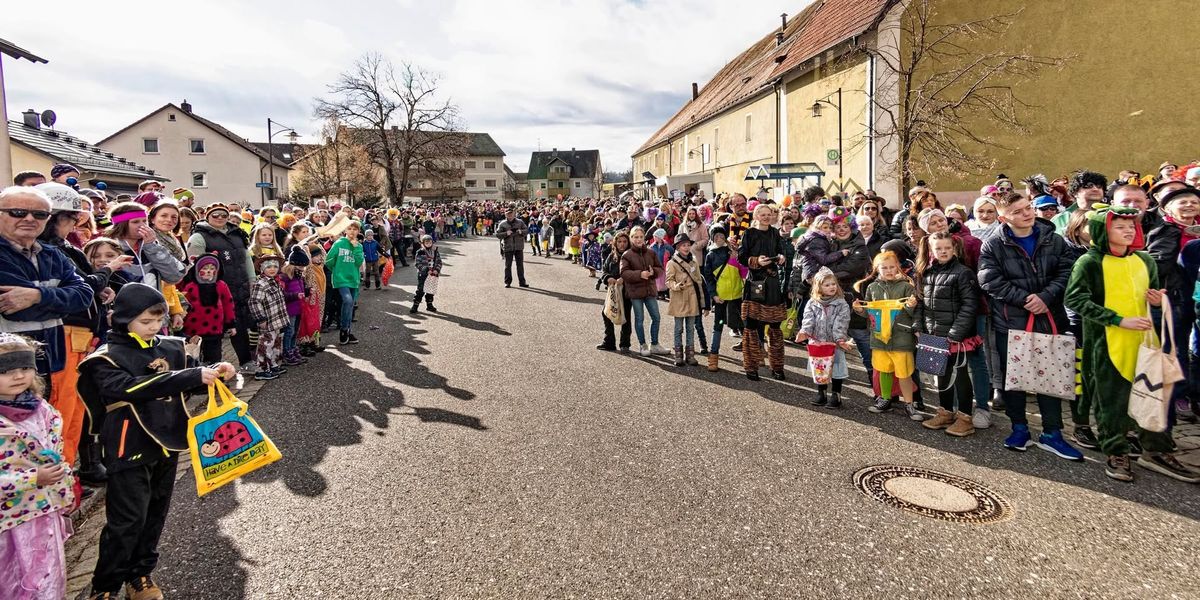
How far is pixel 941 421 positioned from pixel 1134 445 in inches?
52.9

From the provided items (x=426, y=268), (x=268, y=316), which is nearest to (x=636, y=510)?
(x=268, y=316)

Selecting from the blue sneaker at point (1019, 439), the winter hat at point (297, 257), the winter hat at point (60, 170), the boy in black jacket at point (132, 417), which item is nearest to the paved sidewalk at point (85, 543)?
the boy in black jacket at point (132, 417)

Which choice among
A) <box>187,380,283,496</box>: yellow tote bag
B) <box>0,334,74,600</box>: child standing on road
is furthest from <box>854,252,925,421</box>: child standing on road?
<box>0,334,74,600</box>: child standing on road

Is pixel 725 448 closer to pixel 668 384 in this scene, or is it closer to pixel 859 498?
pixel 859 498

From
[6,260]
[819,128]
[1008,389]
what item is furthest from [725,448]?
[819,128]

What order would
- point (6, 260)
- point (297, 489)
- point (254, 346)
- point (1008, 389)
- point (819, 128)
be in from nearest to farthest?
point (6, 260) → point (297, 489) → point (1008, 389) → point (254, 346) → point (819, 128)

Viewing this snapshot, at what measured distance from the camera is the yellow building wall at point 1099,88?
19438 mm

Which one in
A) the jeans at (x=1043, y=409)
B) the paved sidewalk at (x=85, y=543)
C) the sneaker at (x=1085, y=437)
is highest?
the jeans at (x=1043, y=409)

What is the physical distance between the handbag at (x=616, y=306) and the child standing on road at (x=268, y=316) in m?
4.14

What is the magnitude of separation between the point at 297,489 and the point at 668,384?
4.09m

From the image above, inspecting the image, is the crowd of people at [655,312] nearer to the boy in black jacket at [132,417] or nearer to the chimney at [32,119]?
the boy in black jacket at [132,417]

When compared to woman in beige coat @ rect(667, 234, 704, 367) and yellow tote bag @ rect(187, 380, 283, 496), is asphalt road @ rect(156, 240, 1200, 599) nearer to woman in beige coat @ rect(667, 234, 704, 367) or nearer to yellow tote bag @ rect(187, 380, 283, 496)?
yellow tote bag @ rect(187, 380, 283, 496)

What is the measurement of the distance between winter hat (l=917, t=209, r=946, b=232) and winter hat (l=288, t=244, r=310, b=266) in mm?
7411

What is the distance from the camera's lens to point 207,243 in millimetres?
7668
